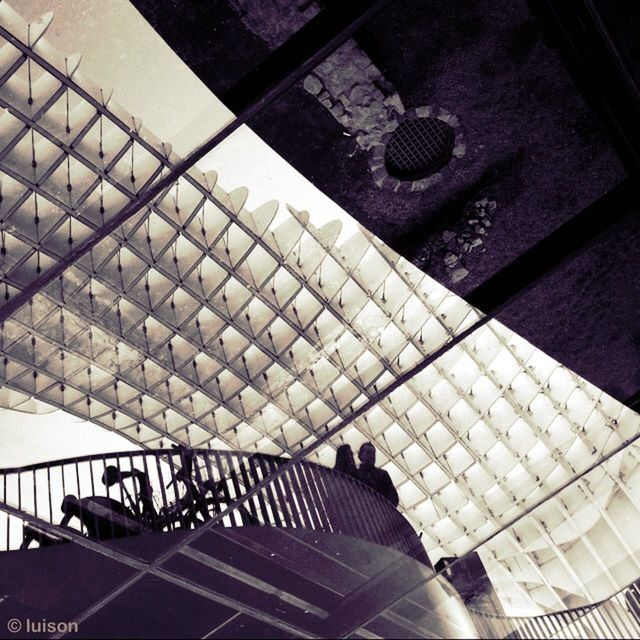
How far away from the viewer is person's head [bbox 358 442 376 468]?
14666 mm

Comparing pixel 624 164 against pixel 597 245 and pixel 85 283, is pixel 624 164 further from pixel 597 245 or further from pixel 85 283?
pixel 85 283

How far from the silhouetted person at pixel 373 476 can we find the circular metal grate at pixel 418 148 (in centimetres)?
675

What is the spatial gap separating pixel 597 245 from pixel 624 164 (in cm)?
144

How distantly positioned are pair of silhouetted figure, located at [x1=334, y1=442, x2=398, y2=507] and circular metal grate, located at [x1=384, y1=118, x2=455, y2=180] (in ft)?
21.4

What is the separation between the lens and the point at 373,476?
15500 millimetres

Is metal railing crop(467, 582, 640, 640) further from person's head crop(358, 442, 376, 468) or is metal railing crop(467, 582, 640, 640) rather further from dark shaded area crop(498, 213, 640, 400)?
dark shaded area crop(498, 213, 640, 400)

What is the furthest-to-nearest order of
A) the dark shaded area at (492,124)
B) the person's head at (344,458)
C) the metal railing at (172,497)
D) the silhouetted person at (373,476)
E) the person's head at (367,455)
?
the silhouetted person at (373,476) < the person's head at (367,455) < the person's head at (344,458) < the metal railing at (172,497) < the dark shaded area at (492,124)

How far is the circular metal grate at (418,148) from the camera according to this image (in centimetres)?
930

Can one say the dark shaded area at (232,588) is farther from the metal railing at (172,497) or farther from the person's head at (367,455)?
the person's head at (367,455)

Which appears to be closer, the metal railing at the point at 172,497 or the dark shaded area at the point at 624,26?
the dark shaded area at the point at 624,26

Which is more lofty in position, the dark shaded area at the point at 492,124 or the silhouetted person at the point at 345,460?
the silhouetted person at the point at 345,460

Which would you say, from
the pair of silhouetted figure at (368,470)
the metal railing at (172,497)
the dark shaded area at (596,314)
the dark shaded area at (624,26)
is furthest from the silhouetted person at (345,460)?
the dark shaded area at (624,26)

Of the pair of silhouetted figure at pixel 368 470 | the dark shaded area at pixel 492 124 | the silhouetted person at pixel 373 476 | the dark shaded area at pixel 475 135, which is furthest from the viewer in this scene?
the silhouetted person at pixel 373 476

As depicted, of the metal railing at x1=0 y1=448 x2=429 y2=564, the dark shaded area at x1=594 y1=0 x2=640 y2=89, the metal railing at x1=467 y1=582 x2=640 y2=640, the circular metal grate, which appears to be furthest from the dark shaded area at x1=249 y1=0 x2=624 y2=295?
the metal railing at x1=467 y1=582 x2=640 y2=640
